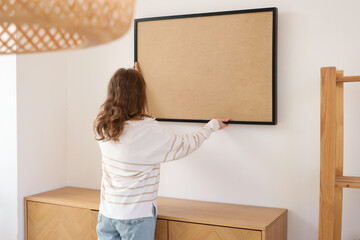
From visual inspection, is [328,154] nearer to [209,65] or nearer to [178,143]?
[178,143]

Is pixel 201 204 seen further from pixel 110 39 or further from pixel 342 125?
pixel 110 39

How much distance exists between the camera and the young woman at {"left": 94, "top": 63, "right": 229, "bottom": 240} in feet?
6.72

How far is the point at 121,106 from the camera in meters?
2.06

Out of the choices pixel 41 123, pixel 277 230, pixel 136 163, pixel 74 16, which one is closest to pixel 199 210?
pixel 277 230

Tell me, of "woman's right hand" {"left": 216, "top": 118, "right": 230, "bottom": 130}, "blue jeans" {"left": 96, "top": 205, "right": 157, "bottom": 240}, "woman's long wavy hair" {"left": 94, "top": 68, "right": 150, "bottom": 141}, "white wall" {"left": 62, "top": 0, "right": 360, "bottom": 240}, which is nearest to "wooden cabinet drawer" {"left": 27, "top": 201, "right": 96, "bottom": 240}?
"blue jeans" {"left": 96, "top": 205, "right": 157, "bottom": 240}

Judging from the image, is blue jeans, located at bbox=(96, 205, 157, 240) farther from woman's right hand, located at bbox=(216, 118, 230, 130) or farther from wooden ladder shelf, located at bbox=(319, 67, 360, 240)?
wooden ladder shelf, located at bbox=(319, 67, 360, 240)

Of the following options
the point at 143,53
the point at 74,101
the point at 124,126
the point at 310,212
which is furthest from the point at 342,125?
the point at 74,101

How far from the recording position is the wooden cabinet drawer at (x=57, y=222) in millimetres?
2531

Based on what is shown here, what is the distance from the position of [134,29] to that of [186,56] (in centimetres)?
40

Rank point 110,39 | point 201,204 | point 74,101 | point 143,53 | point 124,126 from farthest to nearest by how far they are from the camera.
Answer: point 74,101 → point 143,53 → point 201,204 → point 124,126 → point 110,39

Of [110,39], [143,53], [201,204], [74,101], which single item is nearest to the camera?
[110,39]

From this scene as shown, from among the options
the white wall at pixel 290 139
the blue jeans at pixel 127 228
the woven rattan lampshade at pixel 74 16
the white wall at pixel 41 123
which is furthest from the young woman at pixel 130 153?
the woven rattan lampshade at pixel 74 16

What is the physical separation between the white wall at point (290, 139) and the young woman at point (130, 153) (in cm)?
51

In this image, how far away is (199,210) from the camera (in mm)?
2381
